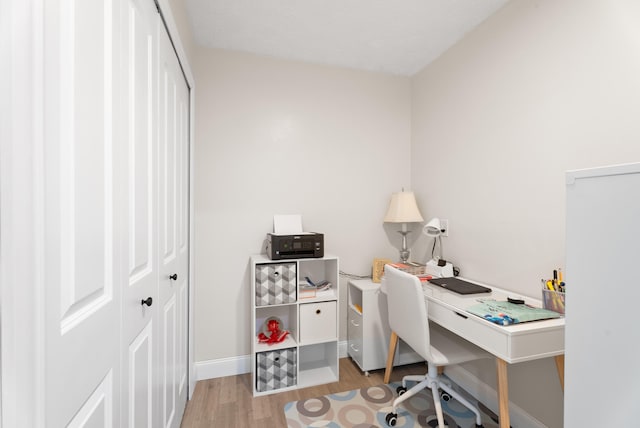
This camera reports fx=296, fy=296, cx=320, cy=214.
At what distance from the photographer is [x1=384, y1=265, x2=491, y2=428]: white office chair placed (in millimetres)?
1650

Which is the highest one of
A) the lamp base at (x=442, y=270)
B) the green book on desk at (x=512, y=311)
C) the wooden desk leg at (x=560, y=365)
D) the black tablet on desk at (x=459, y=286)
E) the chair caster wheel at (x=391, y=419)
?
the lamp base at (x=442, y=270)

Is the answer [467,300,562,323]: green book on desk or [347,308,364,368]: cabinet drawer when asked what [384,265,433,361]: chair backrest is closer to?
[467,300,562,323]: green book on desk

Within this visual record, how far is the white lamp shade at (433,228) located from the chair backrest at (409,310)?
67 centimetres

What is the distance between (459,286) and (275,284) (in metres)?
1.25

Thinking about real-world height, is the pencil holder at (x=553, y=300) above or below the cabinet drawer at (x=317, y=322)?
above

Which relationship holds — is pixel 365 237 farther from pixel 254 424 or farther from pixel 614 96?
pixel 614 96

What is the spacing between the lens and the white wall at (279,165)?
2289 millimetres

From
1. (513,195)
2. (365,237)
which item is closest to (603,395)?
(513,195)

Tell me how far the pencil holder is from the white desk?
0.22ft

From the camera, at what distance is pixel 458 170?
224 cm

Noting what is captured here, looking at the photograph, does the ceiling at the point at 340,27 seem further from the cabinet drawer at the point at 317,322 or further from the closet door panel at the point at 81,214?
the cabinet drawer at the point at 317,322

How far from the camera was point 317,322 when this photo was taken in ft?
7.39

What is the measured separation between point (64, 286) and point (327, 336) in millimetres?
1946

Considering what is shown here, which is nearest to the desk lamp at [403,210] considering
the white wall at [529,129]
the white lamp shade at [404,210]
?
the white lamp shade at [404,210]
